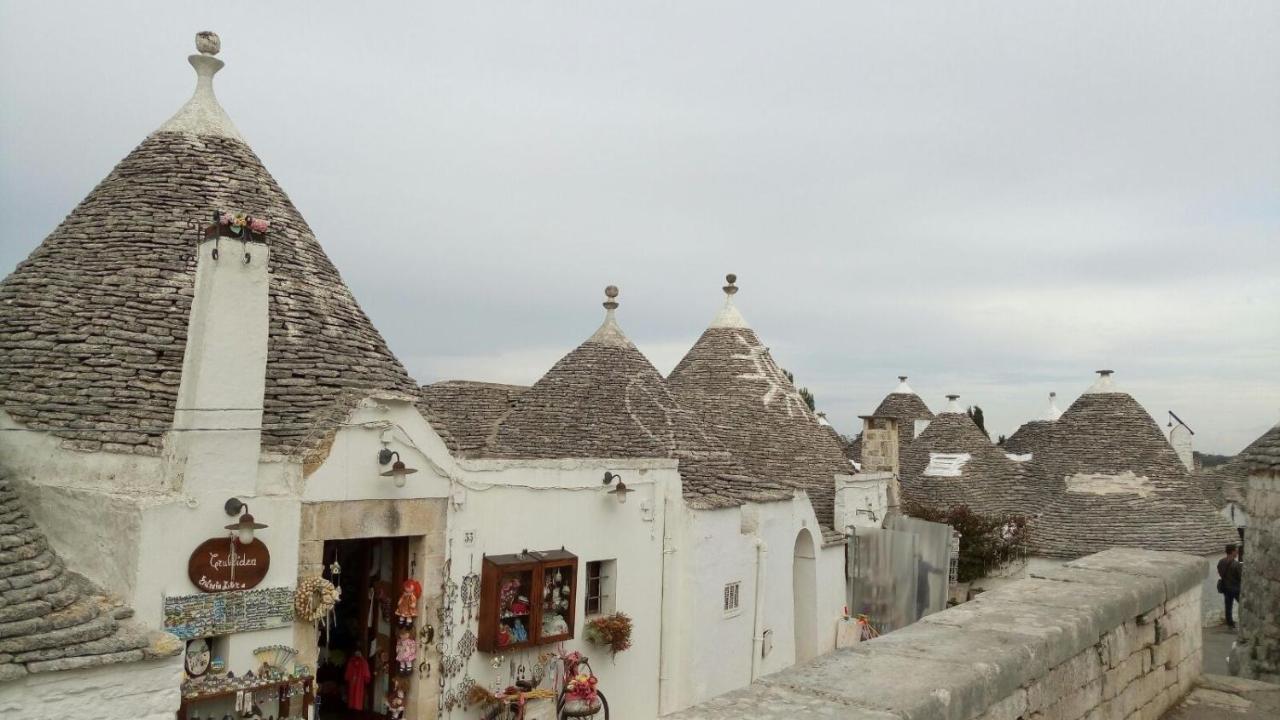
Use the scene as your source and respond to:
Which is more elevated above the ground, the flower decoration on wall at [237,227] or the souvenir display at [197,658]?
the flower decoration on wall at [237,227]

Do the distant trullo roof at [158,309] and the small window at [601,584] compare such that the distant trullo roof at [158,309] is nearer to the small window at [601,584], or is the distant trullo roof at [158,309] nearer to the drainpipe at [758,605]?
the small window at [601,584]

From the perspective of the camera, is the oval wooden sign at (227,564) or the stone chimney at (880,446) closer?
the oval wooden sign at (227,564)

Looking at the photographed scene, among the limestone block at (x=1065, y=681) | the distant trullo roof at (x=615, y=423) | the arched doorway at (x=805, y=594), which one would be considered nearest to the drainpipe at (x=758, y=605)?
the distant trullo roof at (x=615, y=423)

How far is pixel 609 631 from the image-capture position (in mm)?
10875

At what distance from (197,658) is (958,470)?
757 inches

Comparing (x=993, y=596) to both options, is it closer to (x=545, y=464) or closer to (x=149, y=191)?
(x=545, y=464)

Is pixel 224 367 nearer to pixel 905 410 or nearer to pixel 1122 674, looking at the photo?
pixel 1122 674

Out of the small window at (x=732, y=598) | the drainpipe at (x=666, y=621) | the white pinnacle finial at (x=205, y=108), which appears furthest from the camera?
the small window at (x=732, y=598)

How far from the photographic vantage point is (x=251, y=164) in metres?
10.7

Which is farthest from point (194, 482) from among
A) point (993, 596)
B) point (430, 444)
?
point (993, 596)

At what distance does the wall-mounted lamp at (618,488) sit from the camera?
36.3 feet

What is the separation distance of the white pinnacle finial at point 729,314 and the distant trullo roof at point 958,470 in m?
6.10

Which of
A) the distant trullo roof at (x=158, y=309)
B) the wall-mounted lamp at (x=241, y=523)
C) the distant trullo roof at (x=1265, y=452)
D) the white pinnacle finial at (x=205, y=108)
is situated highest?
the white pinnacle finial at (x=205, y=108)

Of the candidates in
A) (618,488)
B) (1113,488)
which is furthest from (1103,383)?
(618,488)
